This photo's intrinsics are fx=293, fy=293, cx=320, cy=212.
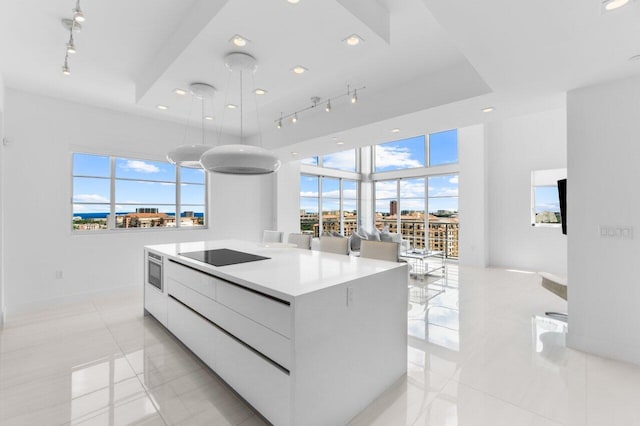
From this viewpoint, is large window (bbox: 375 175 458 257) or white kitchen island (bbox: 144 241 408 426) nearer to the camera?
white kitchen island (bbox: 144 241 408 426)

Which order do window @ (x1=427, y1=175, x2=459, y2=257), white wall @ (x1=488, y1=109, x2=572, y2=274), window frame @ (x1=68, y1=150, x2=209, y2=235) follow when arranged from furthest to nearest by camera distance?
window @ (x1=427, y1=175, x2=459, y2=257), white wall @ (x1=488, y1=109, x2=572, y2=274), window frame @ (x1=68, y1=150, x2=209, y2=235)

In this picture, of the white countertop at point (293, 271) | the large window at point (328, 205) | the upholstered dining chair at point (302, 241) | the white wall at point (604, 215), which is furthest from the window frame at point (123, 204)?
the white wall at point (604, 215)

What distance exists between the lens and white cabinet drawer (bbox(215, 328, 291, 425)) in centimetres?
165

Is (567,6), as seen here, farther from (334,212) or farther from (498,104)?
(334,212)

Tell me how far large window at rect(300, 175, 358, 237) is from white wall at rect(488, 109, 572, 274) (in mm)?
4174

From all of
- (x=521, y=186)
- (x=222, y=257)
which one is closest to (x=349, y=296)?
(x=222, y=257)

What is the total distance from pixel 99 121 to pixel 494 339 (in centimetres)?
615

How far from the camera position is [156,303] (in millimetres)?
3400

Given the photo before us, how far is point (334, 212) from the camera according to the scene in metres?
9.38

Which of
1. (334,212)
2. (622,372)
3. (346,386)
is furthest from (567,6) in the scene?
(334,212)

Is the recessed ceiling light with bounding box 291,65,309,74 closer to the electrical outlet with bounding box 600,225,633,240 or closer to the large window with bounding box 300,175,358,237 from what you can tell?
the electrical outlet with bounding box 600,225,633,240

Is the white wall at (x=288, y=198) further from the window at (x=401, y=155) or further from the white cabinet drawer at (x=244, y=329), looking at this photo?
the white cabinet drawer at (x=244, y=329)

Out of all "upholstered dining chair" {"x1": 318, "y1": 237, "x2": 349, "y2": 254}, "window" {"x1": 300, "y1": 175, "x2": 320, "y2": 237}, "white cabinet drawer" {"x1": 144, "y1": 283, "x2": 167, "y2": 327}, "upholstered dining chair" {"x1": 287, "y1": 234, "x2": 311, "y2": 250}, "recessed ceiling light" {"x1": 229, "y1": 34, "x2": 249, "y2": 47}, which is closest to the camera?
"recessed ceiling light" {"x1": 229, "y1": 34, "x2": 249, "y2": 47}

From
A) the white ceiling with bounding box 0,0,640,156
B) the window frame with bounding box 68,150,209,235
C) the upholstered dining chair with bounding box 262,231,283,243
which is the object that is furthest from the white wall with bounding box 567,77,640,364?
the window frame with bounding box 68,150,209,235
